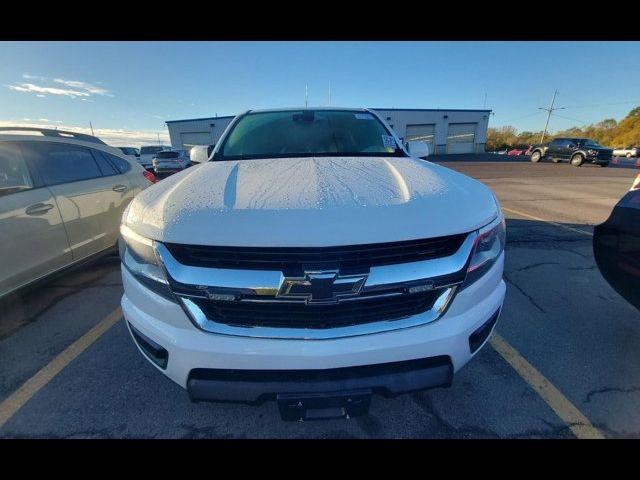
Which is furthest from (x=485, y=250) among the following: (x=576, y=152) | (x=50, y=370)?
(x=576, y=152)

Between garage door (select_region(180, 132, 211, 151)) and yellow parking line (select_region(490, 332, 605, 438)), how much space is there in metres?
40.8

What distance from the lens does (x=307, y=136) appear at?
280 centimetres

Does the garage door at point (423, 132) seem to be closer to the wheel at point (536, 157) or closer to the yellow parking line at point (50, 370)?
the wheel at point (536, 157)

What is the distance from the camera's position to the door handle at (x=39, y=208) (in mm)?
2775

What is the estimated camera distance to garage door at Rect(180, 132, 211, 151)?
3816cm

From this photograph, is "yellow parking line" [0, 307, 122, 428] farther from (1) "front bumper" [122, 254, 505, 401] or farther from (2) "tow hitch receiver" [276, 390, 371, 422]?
(2) "tow hitch receiver" [276, 390, 371, 422]

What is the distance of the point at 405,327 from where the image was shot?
4.47 feet

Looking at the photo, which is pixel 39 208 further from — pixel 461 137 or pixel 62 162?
pixel 461 137

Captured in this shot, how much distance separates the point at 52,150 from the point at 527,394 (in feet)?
15.7

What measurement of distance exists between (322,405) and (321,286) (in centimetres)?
53
